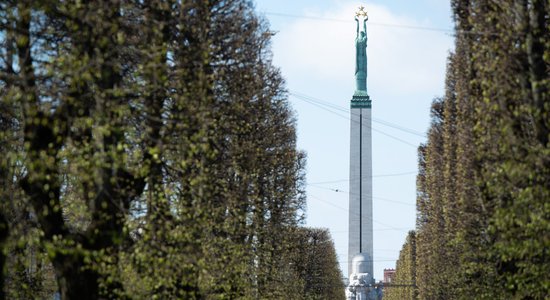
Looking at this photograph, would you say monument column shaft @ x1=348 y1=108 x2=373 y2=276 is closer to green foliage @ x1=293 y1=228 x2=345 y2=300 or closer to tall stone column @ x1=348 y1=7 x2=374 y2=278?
tall stone column @ x1=348 y1=7 x2=374 y2=278

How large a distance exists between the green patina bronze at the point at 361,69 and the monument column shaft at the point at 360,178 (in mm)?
1207

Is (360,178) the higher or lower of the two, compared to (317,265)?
higher

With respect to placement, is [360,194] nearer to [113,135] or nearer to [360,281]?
[360,281]

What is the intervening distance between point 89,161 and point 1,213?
1.79 m

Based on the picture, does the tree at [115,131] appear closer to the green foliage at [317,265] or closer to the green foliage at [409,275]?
the green foliage at [317,265]

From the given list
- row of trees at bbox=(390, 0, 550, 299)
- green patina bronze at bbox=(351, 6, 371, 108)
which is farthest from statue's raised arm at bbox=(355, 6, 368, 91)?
row of trees at bbox=(390, 0, 550, 299)

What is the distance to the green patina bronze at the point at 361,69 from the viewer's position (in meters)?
112

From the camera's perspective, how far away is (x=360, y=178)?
10712 centimetres

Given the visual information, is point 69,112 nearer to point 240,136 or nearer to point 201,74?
point 201,74

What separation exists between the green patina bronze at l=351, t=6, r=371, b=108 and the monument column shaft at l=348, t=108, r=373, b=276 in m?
1.21

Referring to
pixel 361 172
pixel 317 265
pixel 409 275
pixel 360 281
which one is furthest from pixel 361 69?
pixel 317 265

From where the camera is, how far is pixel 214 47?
80.5ft

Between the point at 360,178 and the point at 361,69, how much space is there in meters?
15.7

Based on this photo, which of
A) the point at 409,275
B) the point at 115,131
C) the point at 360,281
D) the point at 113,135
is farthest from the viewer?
the point at 360,281
